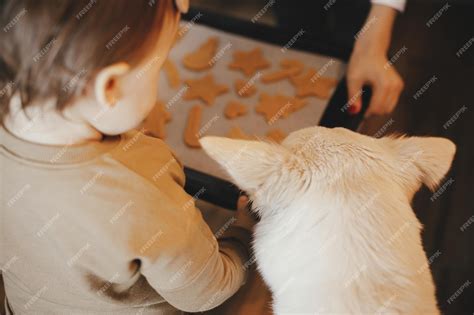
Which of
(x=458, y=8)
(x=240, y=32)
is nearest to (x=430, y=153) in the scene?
(x=240, y=32)

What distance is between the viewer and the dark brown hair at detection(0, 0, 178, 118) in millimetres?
492

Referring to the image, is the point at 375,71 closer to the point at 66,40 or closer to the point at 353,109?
the point at 353,109

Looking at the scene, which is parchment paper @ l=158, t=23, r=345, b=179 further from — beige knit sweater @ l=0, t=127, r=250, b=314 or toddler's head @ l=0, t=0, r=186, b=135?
toddler's head @ l=0, t=0, r=186, b=135

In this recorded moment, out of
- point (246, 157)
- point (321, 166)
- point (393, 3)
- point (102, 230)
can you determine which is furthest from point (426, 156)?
point (393, 3)

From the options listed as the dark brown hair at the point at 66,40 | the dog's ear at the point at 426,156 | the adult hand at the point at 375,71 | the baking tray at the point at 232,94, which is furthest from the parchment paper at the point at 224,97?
the dark brown hair at the point at 66,40

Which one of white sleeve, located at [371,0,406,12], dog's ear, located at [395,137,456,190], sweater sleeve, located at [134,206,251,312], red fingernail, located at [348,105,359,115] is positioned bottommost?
sweater sleeve, located at [134,206,251,312]

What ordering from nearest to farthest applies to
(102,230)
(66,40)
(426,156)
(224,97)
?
(66,40) → (102,230) → (426,156) → (224,97)

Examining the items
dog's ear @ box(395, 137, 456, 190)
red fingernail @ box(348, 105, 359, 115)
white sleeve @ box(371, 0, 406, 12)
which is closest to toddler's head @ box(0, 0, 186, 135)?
dog's ear @ box(395, 137, 456, 190)

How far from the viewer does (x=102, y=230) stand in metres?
0.61

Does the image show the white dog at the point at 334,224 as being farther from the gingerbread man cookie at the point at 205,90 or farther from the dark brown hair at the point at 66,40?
the gingerbread man cookie at the point at 205,90

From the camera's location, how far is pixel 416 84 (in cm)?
154

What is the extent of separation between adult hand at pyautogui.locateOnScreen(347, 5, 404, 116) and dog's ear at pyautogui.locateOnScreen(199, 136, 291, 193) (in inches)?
21.6

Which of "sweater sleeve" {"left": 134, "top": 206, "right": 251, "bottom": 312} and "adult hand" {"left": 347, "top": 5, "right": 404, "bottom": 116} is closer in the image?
"sweater sleeve" {"left": 134, "top": 206, "right": 251, "bottom": 312}

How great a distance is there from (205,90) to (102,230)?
72cm
